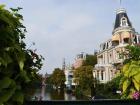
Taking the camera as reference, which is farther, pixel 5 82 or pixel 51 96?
pixel 51 96

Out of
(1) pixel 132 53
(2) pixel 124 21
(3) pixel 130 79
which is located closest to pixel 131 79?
(3) pixel 130 79

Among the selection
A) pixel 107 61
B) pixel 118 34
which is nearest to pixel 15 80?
pixel 118 34

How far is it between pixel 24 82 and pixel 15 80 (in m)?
→ 0.15

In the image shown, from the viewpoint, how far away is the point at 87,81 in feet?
313

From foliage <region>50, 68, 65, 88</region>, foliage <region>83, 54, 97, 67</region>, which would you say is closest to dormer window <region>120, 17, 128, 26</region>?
foliage <region>83, 54, 97, 67</region>

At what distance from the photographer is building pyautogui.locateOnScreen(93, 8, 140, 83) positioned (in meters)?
95.2

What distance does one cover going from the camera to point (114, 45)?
3979 inches

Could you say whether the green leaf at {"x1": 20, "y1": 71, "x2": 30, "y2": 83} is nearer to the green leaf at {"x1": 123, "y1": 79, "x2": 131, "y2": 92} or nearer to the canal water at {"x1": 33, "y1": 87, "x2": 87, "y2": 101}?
the canal water at {"x1": 33, "y1": 87, "x2": 87, "y2": 101}

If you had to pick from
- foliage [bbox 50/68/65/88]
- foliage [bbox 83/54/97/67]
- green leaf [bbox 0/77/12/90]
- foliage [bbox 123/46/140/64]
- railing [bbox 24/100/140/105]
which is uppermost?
foliage [bbox 83/54/97/67]

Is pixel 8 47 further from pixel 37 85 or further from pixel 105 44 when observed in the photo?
pixel 105 44

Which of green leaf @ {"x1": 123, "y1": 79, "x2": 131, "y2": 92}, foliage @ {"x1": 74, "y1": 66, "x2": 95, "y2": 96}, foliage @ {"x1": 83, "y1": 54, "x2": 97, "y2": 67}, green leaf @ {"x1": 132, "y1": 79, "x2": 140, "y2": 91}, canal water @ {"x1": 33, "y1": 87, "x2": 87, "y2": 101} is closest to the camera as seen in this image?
canal water @ {"x1": 33, "y1": 87, "x2": 87, "y2": 101}

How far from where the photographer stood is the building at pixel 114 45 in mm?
95225

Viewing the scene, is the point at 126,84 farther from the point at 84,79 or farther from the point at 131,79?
the point at 84,79

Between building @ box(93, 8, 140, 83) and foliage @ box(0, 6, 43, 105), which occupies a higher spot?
building @ box(93, 8, 140, 83)
